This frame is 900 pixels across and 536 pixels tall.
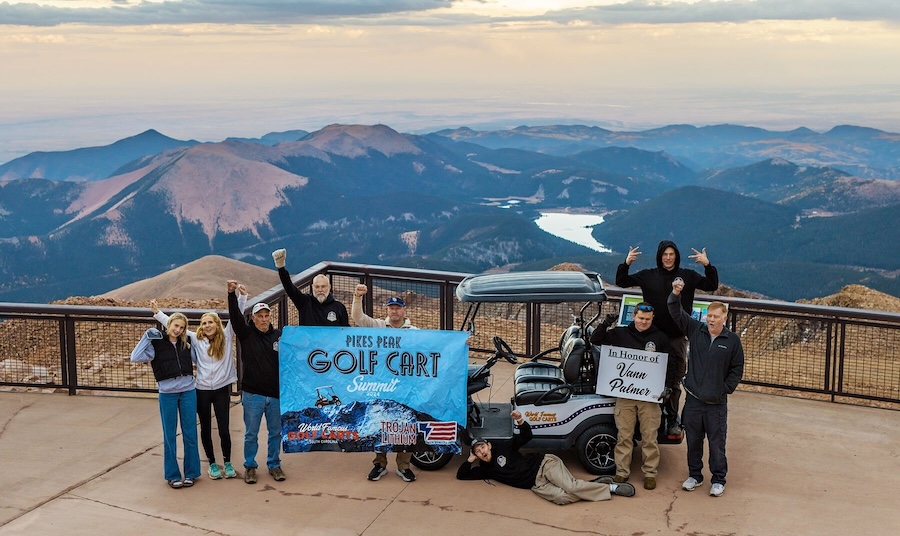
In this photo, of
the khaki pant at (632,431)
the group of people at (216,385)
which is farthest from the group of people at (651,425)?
the group of people at (216,385)

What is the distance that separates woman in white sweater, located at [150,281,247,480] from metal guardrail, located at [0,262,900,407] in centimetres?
211

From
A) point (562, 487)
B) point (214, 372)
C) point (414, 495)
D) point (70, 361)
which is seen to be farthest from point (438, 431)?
point (70, 361)

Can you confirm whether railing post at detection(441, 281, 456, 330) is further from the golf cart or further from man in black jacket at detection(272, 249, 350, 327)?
man in black jacket at detection(272, 249, 350, 327)

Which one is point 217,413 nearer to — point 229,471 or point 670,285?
point 229,471

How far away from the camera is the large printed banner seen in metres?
8.90

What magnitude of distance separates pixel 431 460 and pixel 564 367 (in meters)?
1.53

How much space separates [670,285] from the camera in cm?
941

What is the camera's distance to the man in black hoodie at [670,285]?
9.37 metres

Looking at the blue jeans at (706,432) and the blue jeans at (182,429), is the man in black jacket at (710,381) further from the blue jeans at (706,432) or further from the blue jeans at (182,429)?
the blue jeans at (182,429)

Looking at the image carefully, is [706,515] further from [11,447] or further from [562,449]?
[11,447]

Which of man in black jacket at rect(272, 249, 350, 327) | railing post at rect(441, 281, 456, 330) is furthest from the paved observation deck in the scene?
railing post at rect(441, 281, 456, 330)


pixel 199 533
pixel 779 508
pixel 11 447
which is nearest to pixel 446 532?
→ pixel 199 533

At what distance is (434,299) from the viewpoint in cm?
1341

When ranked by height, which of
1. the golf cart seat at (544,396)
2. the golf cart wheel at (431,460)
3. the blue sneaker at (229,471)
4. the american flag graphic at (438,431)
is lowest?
the blue sneaker at (229,471)
